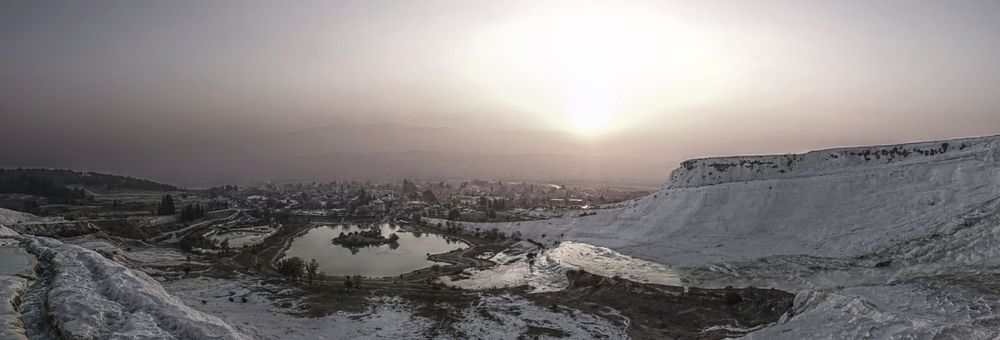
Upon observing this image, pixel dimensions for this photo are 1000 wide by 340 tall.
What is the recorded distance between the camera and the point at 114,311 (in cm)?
Result: 1662

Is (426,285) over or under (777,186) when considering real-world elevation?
under

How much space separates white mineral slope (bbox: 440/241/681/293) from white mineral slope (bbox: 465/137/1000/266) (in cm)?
303

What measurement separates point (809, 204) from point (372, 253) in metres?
46.1

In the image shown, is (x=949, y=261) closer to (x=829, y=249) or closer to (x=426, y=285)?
(x=829, y=249)

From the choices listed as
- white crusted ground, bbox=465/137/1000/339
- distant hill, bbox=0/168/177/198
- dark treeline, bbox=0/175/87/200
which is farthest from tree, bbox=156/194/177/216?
white crusted ground, bbox=465/137/1000/339

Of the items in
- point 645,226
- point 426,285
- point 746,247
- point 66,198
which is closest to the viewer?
point 426,285

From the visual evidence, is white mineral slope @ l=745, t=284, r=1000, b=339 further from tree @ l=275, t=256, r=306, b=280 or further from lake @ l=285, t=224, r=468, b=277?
lake @ l=285, t=224, r=468, b=277

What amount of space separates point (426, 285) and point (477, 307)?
31.3 feet

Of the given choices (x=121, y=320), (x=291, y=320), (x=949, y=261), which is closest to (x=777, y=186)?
(x=949, y=261)

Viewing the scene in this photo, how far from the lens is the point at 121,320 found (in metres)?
16.0

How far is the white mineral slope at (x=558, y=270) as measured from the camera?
35.7 metres

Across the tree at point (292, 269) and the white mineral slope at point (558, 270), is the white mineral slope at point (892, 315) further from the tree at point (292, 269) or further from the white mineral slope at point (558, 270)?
the tree at point (292, 269)

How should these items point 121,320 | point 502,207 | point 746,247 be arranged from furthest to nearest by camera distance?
point 502,207 → point 746,247 → point 121,320

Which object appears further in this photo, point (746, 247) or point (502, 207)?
point (502, 207)
